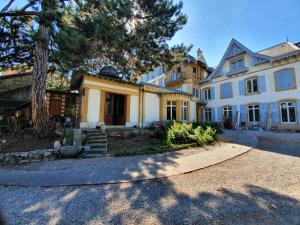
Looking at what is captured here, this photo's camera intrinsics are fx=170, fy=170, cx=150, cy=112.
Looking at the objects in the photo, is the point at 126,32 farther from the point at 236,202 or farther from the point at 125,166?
the point at 236,202

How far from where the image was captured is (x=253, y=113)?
55.9 ft

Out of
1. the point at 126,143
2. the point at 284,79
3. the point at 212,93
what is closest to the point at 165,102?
the point at 126,143

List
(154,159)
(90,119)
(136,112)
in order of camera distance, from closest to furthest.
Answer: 1. (154,159)
2. (90,119)
3. (136,112)

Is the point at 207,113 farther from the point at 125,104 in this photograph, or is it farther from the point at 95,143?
the point at 95,143

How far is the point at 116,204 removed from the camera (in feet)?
10.4

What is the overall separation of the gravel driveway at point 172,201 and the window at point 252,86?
14.6 meters

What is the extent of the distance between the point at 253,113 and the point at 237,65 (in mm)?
5647

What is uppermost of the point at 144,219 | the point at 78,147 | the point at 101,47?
the point at 101,47

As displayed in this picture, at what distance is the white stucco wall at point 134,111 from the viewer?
12711 millimetres

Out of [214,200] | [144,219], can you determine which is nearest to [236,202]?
[214,200]

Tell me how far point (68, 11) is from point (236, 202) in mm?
9849

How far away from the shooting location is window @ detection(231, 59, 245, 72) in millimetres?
18359

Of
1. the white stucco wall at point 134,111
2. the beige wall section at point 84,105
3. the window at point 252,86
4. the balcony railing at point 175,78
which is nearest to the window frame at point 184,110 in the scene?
the white stucco wall at point 134,111

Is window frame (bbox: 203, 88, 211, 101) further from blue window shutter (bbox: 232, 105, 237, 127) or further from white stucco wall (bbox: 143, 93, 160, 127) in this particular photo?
white stucco wall (bbox: 143, 93, 160, 127)
